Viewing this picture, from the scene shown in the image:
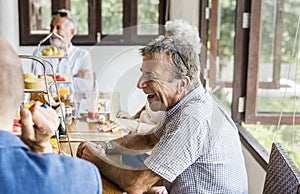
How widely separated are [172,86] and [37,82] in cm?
61

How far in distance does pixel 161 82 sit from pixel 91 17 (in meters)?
3.41

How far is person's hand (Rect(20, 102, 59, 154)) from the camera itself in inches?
45.3

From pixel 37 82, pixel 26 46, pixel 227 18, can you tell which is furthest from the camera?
pixel 26 46

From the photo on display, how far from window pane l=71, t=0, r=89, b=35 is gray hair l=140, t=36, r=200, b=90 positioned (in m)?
3.35

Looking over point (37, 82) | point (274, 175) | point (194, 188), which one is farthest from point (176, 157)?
point (37, 82)

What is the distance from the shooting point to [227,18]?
4.41 metres

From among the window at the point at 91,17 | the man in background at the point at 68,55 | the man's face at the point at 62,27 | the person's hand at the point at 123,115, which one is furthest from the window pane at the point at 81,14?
the person's hand at the point at 123,115

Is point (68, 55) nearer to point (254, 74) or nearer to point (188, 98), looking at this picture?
point (254, 74)

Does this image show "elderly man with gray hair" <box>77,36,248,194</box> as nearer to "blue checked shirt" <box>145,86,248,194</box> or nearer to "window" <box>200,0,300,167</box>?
"blue checked shirt" <box>145,86,248,194</box>

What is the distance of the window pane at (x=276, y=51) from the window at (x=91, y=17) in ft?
6.29

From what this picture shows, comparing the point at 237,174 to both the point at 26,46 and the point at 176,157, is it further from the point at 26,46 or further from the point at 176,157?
the point at 26,46

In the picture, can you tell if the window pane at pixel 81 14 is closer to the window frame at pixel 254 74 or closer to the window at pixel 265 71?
the window at pixel 265 71

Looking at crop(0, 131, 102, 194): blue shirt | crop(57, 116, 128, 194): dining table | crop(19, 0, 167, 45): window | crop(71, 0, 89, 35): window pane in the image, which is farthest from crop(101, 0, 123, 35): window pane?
crop(0, 131, 102, 194): blue shirt

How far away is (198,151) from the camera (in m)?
1.83
